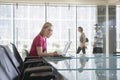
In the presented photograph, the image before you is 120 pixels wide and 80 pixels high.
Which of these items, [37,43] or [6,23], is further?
[6,23]

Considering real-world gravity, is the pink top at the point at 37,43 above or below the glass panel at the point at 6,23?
below

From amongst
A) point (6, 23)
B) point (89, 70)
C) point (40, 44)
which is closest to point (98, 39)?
point (6, 23)

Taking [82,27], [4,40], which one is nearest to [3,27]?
[4,40]

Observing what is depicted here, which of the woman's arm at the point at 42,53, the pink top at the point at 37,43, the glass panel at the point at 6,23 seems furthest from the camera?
the glass panel at the point at 6,23

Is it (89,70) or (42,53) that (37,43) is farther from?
(89,70)

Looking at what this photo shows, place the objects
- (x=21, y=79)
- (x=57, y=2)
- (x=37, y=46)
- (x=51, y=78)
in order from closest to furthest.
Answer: (x=51, y=78)
(x=21, y=79)
(x=37, y=46)
(x=57, y=2)

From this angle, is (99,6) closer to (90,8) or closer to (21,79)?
(90,8)

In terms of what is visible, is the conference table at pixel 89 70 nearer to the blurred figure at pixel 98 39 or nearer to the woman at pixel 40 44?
the woman at pixel 40 44

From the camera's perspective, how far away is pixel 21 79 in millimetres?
2324

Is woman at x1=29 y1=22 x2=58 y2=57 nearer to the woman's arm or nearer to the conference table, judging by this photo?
the woman's arm

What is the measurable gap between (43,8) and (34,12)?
1.16 feet

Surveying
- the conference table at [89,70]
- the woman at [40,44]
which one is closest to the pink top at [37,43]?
the woman at [40,44]

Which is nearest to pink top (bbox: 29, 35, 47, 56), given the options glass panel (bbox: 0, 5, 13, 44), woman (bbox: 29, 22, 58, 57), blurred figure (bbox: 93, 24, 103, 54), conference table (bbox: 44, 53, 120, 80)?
woman (bbox: 29, 22, 58, 57)

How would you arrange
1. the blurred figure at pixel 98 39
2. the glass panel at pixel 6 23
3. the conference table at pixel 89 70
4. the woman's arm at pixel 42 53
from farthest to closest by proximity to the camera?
1. the blurred figure at pixel 98 39
2. the glass panel at pixel 6 23
3. the woman's arm at pixel 42 53
4. the conference table at pixel 89 70
